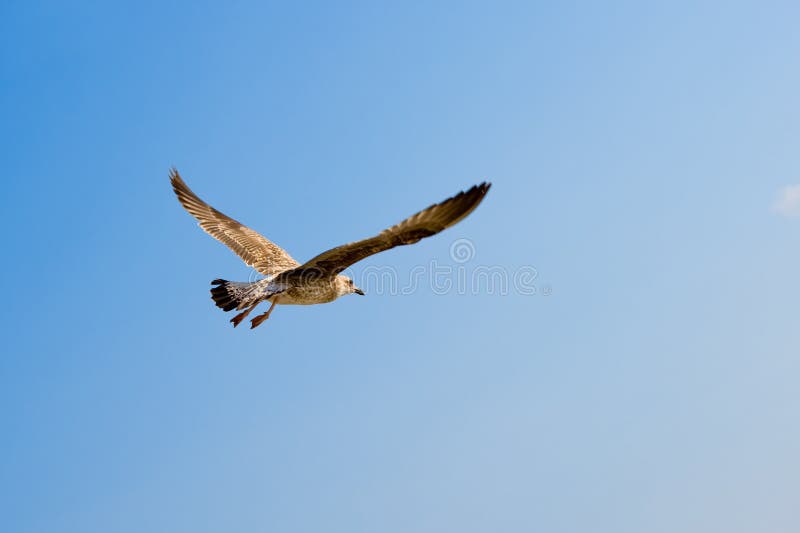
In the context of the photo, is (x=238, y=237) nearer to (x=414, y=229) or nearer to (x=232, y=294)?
(x=232, y=294)

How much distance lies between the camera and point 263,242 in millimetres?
14477

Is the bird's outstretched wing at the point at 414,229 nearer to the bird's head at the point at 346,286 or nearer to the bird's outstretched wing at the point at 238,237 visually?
the bird's head at the point at 346,286

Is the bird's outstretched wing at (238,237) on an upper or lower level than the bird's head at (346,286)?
upper

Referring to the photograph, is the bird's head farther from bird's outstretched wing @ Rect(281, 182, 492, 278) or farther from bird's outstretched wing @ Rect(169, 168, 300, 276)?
bird's outstretched wing @ Rect(281, 182, 492, 278)

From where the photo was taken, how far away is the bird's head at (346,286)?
12781 millimetres

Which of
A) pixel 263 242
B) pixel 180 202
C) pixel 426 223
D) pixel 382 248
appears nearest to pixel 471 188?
pixel 426 223

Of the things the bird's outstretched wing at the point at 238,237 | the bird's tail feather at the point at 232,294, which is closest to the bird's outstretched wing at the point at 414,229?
the bird's tail feather at the point at 232,294

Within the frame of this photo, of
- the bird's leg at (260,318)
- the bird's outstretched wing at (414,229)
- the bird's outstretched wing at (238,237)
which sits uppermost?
the bird's outstretched wing at (238,237)

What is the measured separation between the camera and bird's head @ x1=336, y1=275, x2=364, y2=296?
12781 millimetres

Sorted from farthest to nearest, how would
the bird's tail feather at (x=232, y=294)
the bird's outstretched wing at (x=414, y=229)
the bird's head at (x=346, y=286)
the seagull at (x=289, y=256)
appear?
1. the bird's head at (x=346, y=286)
2. the bird's tail feather at (x=232, y=294)
3. the seagull at (x=289, y=256)
4. the bird's outstretched wing at (x=414, y=229)

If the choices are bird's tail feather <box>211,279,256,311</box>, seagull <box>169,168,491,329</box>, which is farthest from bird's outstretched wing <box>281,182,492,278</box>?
bird's tail feather <box>211,279,256,311</box>

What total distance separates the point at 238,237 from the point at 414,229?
5.83 meters

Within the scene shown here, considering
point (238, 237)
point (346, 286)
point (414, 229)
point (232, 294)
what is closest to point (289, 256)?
point (238, 237)

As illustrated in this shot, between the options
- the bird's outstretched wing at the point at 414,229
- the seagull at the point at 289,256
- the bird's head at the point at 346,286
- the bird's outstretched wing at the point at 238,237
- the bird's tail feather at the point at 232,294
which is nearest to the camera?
the bird's outstretched wing at the point at 414,229
